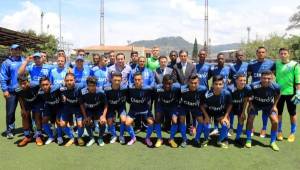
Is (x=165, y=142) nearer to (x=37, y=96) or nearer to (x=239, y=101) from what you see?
(x=239, y=101)

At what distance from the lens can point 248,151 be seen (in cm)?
589

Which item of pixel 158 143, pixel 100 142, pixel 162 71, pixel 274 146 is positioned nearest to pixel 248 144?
pixel 274 146

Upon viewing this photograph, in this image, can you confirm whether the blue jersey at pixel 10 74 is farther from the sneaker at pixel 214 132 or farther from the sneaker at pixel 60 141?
the sneaker at pixel 214 132

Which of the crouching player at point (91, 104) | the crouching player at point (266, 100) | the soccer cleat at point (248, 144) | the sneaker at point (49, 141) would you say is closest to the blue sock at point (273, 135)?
the crouching player at point (266, 100)

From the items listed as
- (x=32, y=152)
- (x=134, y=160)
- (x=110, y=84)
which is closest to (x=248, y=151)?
(x=134, y=160)

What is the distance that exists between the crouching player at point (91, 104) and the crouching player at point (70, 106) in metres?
0.12

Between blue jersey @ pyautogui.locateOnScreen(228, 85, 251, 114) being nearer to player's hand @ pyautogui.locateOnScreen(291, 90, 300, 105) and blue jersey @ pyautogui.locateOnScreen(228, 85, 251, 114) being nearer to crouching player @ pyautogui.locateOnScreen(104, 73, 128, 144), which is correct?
player's hand @ pyautogui.locateOnScreen(291, 90, 300, 105)

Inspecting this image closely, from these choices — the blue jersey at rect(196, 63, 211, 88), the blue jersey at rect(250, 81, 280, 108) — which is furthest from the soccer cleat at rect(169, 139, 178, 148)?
the blue jersey at rect(250, 81, 280, 108)

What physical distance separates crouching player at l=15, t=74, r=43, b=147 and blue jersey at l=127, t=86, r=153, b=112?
1.85 metres

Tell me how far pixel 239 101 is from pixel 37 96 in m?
4.01

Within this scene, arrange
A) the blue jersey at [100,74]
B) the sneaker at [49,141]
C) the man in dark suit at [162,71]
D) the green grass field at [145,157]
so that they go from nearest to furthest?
the green grass field at [145,157]
the sneaker at [49,141]
the man in dark suit at [162,71]
the blue jersey at [100,74]

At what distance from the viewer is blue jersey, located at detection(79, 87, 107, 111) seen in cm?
640

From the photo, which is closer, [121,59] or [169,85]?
[169,85]

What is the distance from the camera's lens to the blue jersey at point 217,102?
245 inches
